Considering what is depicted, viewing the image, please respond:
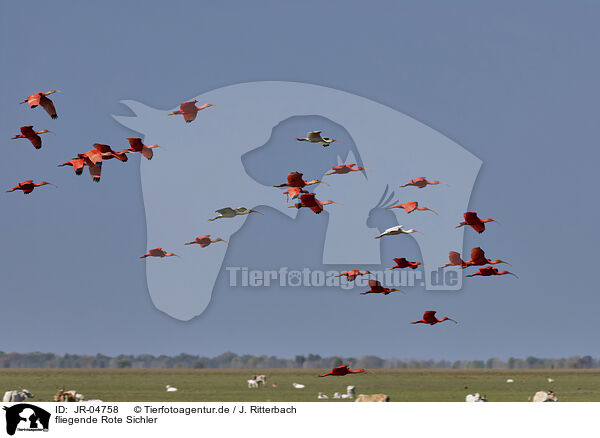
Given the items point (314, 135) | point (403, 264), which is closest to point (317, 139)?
point (314, 135)

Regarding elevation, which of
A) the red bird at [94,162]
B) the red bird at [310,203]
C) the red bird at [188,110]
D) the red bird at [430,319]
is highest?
the red bird at [188,110]

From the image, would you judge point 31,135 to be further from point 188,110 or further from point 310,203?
point 310,203

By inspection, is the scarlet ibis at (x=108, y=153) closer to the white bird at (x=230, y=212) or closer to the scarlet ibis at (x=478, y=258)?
the white bird at (x=230, y=212)

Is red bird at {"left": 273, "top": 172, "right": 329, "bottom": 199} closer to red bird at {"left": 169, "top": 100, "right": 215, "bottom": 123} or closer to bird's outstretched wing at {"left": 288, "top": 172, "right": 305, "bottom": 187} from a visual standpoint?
bird's outstretched wing at {"left": 288, "top": 172, "right": 305, "bottom": 187}

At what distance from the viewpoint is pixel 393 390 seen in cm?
7375

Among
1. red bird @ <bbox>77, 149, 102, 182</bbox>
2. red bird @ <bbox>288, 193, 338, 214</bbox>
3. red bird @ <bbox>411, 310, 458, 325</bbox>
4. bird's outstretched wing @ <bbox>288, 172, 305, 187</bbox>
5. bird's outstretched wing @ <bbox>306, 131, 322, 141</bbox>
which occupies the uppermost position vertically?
bird's outstretched wing @ <bbox>306, 131, 322, 141</bbox>

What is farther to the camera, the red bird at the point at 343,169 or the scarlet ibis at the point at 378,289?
the red bird at the point at 343,169

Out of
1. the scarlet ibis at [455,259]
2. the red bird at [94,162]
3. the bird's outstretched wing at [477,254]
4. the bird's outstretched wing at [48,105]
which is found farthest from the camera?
the red bird at [94,162]

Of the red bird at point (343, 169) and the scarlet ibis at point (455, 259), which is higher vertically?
the red bird at point (343, 169)

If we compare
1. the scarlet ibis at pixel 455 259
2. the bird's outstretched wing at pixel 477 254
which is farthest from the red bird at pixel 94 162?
the bird's outstretched wing at pixel 477 254

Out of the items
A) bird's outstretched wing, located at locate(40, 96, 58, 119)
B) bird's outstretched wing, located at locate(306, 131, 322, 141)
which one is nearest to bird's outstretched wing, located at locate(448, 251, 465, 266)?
bird's outstretched wing, located at locate(306, 131, 322, 141)
